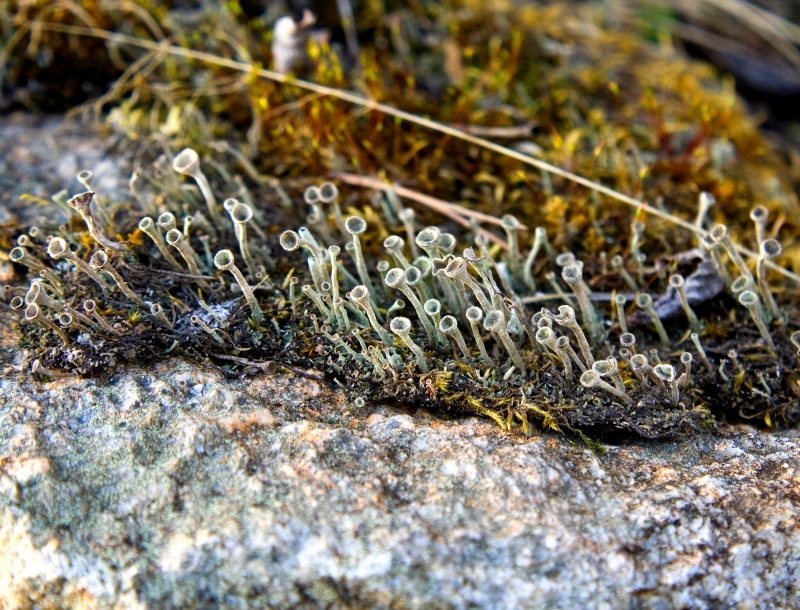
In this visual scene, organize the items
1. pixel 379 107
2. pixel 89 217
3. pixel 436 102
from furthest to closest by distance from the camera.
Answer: pixel 436 102 < pixel 379 107 < pixel 89 217

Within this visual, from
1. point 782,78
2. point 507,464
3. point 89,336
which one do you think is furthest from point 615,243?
point 782,78

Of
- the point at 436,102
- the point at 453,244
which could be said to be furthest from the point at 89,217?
the point at 436,102

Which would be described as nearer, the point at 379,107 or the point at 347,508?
the point at 347,508

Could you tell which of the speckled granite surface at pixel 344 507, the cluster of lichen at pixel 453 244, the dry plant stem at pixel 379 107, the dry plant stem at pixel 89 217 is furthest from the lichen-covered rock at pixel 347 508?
the dry plant stem at pixel 379 107

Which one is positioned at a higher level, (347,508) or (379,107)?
(379,107)

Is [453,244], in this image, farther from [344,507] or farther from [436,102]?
[436,102]

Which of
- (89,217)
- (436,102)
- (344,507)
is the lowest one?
(344,507)

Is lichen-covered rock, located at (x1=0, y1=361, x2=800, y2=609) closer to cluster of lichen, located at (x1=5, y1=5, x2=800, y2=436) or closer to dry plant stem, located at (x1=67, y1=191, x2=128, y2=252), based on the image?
cluster of lichen, located at (x1=5, y1=5, x2=800, y2=436)

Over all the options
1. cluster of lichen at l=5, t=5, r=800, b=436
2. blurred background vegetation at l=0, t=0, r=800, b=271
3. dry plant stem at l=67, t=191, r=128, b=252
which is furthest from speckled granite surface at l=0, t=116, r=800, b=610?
blurred background vegetation at l=0, t=0, r=800, b=271
